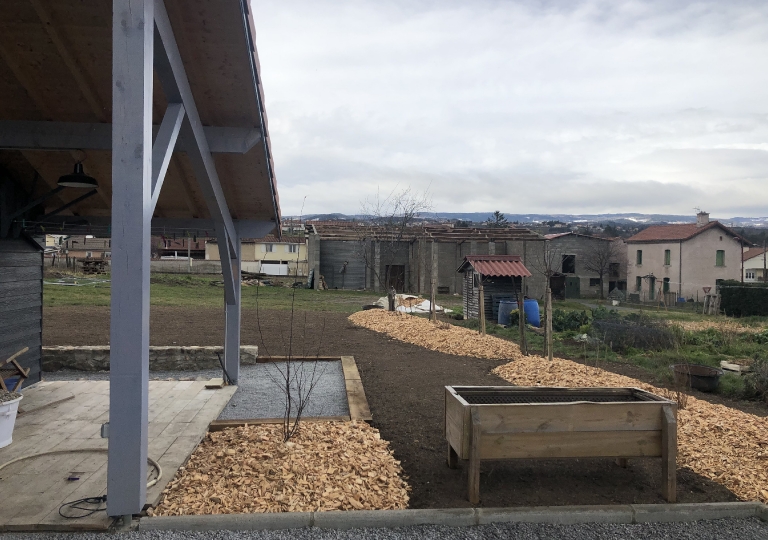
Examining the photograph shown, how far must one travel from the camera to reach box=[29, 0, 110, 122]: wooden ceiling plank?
13.3 feet

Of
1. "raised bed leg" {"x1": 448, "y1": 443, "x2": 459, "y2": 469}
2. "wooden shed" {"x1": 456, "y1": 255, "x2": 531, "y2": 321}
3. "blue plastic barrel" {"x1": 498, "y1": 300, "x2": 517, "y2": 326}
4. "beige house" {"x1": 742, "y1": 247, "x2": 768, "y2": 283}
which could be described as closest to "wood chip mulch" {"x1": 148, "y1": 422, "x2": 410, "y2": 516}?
"raised bed leg" {"x1": 448, "y1": 443, "x2": 459, "y2": 469}

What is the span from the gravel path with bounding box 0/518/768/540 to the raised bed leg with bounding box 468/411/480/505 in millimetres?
303

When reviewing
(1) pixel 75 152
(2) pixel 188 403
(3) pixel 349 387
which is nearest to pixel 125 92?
(1) pixel 75 152

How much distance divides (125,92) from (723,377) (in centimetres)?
990

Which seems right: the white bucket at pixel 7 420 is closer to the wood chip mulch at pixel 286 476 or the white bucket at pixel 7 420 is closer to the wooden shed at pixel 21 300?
the wood chip mulch at pixel 286 476

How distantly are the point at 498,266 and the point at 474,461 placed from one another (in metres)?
14.7

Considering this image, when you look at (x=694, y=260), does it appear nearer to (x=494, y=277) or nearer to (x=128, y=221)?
(x=494, y=277)

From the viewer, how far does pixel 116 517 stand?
368 centimetres

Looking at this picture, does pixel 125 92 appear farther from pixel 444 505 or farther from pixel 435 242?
pixel 435 242

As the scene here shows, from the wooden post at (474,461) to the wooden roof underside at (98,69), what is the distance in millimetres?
3333

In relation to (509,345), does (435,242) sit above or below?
above

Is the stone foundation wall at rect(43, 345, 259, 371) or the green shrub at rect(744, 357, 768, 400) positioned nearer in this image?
the green shrub at rect(744, 357, 768, 400)

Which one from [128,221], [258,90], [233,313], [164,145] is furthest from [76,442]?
[258,90]

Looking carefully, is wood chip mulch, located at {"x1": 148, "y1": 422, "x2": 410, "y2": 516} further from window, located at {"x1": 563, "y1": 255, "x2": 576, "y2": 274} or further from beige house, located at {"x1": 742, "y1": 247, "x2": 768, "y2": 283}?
beige house, located at {"x1": 742, "y1": 247, "x2": 768, "y2": 283}
